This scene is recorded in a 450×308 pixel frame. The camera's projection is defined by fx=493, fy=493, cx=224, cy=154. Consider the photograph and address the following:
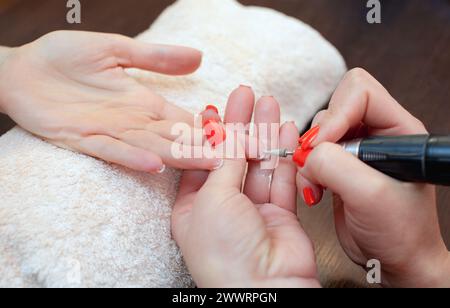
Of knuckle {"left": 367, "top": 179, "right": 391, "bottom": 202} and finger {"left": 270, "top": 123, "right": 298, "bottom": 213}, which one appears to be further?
finger {"left": 270, "top": 123, "right": 298, "bottom": 213}

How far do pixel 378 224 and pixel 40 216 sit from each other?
338 millimetres

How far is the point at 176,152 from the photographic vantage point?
1.82ft

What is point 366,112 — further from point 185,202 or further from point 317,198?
point 185,202

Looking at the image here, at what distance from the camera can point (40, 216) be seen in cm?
50

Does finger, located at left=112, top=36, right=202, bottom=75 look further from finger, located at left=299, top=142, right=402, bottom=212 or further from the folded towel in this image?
finger, located at left=299, top=142, right=402, bottom=212

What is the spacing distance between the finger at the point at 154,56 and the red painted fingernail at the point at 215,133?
133mm

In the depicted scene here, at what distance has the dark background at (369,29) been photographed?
31.2 inches

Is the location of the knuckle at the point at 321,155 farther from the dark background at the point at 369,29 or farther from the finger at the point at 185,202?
the dark background at the point at 369,29

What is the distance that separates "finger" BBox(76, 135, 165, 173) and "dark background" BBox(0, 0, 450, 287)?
0.83 feet

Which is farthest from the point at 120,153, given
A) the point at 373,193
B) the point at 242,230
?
the point at 373,193

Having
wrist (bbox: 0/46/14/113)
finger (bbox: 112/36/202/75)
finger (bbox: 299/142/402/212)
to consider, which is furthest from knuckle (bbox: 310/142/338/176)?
wrist (bbox: 0/46/14/113)

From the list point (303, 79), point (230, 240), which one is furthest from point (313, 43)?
point (230, 240)

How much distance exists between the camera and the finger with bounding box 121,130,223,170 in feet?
1.79

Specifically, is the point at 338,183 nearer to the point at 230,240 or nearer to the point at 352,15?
the point at 230,240
